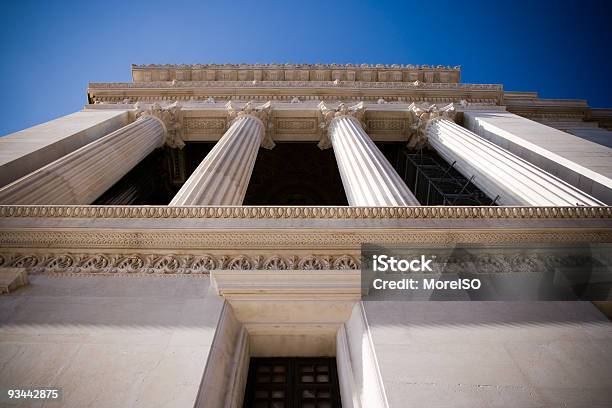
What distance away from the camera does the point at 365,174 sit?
8.98 meters

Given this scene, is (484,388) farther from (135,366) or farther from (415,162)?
Answer: (415,162)

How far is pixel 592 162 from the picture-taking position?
29.4ft

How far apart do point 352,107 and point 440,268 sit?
11471mm

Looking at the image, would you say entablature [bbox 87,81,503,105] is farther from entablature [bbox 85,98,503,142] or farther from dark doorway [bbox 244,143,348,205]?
dark doorway [bbox 244,143,348,205]

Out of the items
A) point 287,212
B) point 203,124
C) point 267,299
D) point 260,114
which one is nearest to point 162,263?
point 267,299

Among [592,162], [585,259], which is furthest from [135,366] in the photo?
[592,162]

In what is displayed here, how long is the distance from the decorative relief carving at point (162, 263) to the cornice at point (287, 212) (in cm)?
73

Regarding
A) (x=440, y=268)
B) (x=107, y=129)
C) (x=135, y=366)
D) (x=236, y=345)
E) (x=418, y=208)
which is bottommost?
(x=236, y=345)

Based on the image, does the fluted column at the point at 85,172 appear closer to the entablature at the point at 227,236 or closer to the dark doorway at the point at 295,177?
the entablature at the point at 227,236

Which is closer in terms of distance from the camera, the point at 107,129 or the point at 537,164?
the point at 537,164

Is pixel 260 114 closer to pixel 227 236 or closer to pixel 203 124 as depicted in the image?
pixel 203 124

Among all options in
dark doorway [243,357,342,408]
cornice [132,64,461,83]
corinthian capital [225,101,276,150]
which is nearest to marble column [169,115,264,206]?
corinthian capital [225,101,276,150]

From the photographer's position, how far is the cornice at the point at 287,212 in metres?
5.71

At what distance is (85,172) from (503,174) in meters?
12.0
